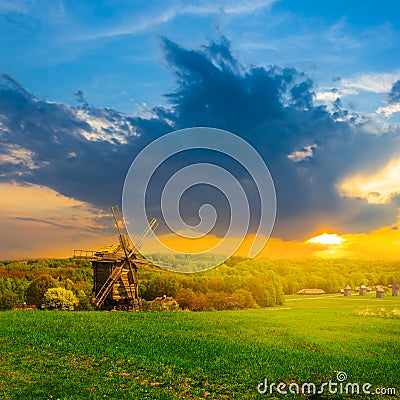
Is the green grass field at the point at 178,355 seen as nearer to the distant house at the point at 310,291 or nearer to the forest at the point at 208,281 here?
the forest at the point at 208,281

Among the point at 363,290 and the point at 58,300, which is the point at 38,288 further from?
the point at 363,290

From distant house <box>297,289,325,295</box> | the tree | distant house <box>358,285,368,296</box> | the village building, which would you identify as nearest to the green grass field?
the tree

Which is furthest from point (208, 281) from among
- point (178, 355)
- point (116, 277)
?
point (178, 355)

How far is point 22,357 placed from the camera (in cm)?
1556

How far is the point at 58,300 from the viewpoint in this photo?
33531 mm

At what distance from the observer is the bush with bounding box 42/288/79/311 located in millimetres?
33500

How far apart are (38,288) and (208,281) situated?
51.2ft

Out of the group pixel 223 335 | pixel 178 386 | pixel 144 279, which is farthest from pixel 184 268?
pixel 178 386

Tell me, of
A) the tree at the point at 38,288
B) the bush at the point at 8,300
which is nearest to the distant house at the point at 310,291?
the tree at the point at 38,288

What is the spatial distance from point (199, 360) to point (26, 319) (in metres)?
12.5

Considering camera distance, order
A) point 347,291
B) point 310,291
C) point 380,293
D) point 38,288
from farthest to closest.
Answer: point 310,291, point 347,291, point 380,293, point 38,288

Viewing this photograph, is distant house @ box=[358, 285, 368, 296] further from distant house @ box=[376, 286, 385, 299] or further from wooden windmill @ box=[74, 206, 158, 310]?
wooden windmill @ box=[74, 206, 158, 310]

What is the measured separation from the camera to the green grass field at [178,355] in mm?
12703

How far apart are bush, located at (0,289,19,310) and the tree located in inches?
85.6
